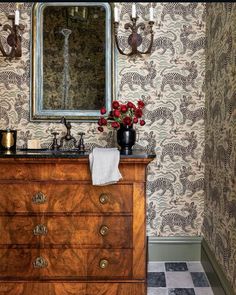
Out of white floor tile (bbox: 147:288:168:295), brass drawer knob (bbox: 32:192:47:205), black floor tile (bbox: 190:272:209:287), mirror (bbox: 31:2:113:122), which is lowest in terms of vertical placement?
white floor tile (bbox: 147:288:168:295)

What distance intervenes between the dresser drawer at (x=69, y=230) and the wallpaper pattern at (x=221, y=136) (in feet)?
1.96

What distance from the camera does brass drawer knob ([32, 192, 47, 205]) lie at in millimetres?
1948

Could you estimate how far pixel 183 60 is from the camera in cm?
266

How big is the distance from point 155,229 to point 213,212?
23.1 inches

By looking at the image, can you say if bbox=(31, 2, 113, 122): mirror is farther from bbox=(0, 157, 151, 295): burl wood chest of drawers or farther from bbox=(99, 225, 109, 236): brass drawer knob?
bbox=(99, 225, 109, 236): brass drawer knob

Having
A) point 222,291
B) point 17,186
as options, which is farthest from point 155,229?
point 17,186

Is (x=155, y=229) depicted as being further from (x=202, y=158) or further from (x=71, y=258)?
(x=71, y=258)

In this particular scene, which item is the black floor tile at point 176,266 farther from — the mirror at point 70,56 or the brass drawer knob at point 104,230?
the mirror at point 70,56

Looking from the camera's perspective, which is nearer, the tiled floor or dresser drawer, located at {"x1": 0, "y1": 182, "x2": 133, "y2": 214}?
dresser drawer, located at {"x1": 0, "y1": 182, "x2": 133, "y2": 214}

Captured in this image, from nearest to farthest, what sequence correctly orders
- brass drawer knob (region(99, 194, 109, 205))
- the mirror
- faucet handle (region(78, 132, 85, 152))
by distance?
brass drawer knob (region(99, 194, 109, 205)), faucet handle (region(78, 132, 85, 152)), the mirror

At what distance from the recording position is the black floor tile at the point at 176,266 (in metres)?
2.54

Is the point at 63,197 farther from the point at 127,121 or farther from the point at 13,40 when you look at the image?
the point at 13,40

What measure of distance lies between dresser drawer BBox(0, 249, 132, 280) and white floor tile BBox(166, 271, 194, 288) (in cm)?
51

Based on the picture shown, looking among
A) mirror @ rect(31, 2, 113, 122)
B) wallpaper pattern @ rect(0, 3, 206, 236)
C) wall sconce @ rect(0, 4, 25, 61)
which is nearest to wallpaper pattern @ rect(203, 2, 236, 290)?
wallpaper pattern @ rect(0, 3, 206, 236)
